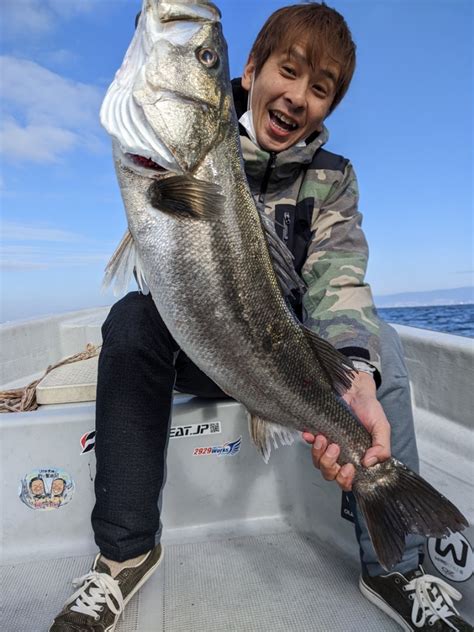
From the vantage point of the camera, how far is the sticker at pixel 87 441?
2580 mm

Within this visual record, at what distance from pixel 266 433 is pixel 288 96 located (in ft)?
5.50

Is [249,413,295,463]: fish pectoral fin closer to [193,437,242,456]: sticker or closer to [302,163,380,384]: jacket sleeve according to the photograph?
[302,163,380,384]: jacket sleeve

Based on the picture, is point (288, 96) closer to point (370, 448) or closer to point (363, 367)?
point (363, 367)

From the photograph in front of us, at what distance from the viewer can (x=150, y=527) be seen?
2096 mm

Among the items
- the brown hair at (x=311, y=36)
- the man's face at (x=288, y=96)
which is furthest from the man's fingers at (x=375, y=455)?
the brown hair at (x=311, y=36)

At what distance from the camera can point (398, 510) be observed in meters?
1.90

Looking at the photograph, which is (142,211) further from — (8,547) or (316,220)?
(8,547)

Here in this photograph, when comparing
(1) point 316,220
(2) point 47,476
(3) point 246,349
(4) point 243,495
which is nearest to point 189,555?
(4) point 243,495

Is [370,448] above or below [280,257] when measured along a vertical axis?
below

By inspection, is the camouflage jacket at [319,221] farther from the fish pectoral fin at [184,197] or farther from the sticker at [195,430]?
the sticker at [195,430]

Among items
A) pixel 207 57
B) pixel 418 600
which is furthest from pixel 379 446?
pixel 207 57

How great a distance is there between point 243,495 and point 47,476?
116cm

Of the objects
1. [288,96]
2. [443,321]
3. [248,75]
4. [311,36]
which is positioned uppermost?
[311,36]

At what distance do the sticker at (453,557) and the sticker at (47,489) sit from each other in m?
1.93
